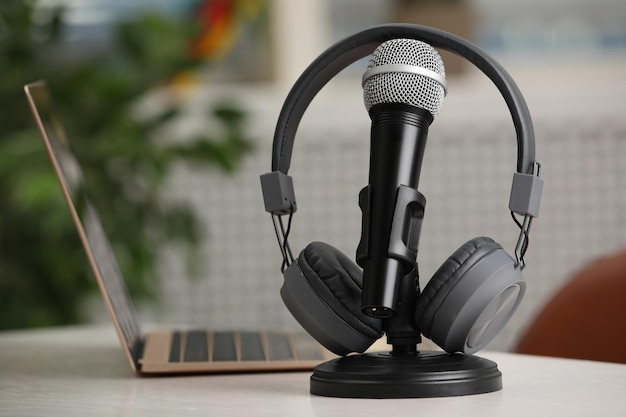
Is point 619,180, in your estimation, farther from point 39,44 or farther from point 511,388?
point 511,388

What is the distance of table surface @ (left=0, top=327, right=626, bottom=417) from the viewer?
0.50 meters

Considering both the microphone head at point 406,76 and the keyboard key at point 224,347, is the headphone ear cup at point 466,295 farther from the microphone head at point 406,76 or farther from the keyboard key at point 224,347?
the keyboard key at point 224,347

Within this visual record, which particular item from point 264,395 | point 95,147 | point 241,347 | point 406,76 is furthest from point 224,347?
point 95,147

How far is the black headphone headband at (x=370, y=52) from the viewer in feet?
1.85

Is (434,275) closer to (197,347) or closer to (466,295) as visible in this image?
(466,295)

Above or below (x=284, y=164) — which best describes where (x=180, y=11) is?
above

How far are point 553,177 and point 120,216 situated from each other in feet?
3.19

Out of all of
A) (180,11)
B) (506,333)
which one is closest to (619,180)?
(506,333)

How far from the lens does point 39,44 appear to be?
1798mm

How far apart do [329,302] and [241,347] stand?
23 centimetres

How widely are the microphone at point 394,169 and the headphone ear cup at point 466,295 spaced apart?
0.02 m

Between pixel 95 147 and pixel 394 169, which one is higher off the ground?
pixel 394 169

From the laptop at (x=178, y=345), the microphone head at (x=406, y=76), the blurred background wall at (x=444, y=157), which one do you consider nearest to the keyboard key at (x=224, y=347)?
the laptop at (x=178, y=345)

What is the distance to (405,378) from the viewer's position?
1.72 feet
